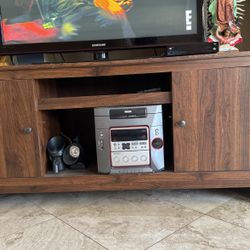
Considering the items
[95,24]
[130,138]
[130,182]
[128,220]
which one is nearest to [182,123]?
[130,138]

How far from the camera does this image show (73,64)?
1267 millimetres

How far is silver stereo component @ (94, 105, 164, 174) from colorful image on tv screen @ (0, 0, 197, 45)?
346 millimetres

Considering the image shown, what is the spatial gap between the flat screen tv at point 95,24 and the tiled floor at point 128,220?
69cm

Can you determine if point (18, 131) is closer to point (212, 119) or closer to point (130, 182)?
point (130, 182)

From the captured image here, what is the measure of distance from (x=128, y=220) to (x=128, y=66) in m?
0.61

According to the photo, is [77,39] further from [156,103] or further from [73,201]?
[73,201]

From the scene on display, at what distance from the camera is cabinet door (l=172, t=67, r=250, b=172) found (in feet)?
4.09

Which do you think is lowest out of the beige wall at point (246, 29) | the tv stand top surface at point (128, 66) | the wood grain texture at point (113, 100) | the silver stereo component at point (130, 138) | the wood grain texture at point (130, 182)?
the wood grain texture at point (130, 182)

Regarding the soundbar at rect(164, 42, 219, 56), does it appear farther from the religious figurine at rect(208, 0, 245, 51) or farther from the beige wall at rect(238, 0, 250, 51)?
the beige wall at rect(238, 0, 250, 51)

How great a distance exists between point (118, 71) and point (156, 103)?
21 centimetres

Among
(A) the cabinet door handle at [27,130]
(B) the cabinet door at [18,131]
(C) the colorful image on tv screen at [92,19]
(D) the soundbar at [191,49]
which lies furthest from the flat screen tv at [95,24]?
(A) the cabinet door handle at [27,130]

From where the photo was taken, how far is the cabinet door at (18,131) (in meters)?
1.31

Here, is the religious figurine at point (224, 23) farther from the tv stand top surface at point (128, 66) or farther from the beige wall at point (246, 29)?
the beige wall at point (246, 29)

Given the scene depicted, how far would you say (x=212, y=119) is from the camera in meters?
1.28
